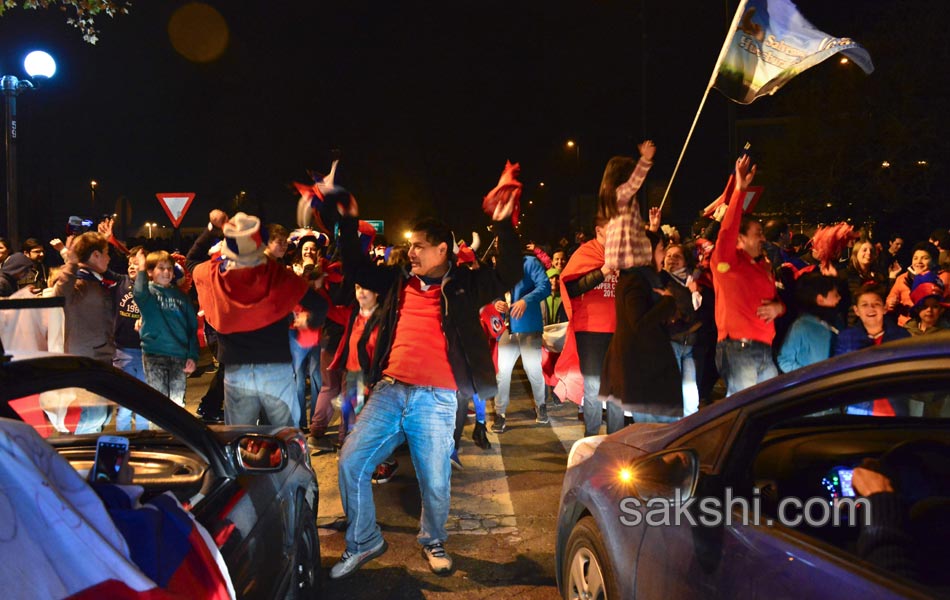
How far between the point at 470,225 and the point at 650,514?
34.3 m

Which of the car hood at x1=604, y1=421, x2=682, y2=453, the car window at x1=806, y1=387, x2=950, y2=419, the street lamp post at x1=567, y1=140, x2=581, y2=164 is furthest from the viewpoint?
the street lamp post at x1=567, y1=140, x2=581, y2=164

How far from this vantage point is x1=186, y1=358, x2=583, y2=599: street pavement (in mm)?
4148

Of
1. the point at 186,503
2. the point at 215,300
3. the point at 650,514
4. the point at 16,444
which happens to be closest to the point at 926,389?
the point at 650,514

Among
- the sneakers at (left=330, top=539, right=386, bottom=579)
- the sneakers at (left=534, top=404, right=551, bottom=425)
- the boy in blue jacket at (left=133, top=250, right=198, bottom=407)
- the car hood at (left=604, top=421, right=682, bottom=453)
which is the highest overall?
the boy in blue jacket at (left=133, top=250, right=198, bottom=407)

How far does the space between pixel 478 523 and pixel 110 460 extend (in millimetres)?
3239

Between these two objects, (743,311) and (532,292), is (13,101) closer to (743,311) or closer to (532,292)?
(532,292)

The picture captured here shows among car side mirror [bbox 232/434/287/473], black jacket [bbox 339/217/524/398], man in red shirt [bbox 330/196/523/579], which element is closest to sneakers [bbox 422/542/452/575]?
man in red shirt [bbox 330/196/523/579]

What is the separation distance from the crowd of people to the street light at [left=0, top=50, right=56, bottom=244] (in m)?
2.54

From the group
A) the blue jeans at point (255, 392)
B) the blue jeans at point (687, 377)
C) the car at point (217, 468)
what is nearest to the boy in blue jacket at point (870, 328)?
the blue jeans at point (687, 377)

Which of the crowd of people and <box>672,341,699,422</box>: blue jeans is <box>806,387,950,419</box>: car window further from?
<box>672,341,699,422</box>: blue jeans

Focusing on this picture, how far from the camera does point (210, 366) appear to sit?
12.5 meters

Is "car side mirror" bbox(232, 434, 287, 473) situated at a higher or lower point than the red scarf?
lower

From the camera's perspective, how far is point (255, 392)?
204 inches

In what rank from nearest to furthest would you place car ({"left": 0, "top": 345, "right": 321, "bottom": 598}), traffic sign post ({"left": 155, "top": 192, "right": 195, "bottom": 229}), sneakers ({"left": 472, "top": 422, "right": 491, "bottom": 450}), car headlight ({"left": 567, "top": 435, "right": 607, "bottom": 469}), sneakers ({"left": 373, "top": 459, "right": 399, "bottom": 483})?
car ({"left": 0, "top": 345, "right": 321, "bottom": 598}), car headlight ({"left": 567, "top": 435, "right": 607, "bottom": 469}), sneakers ({"left": 373, "top": 459, "right": 399, "bottom": 483}), sneakers ({"left": 472, "top": 422, "right": 491, "bottom": 450}), traffic sign post ({"left": 155, "top": 192, "right": 195, "bottom": 229})
